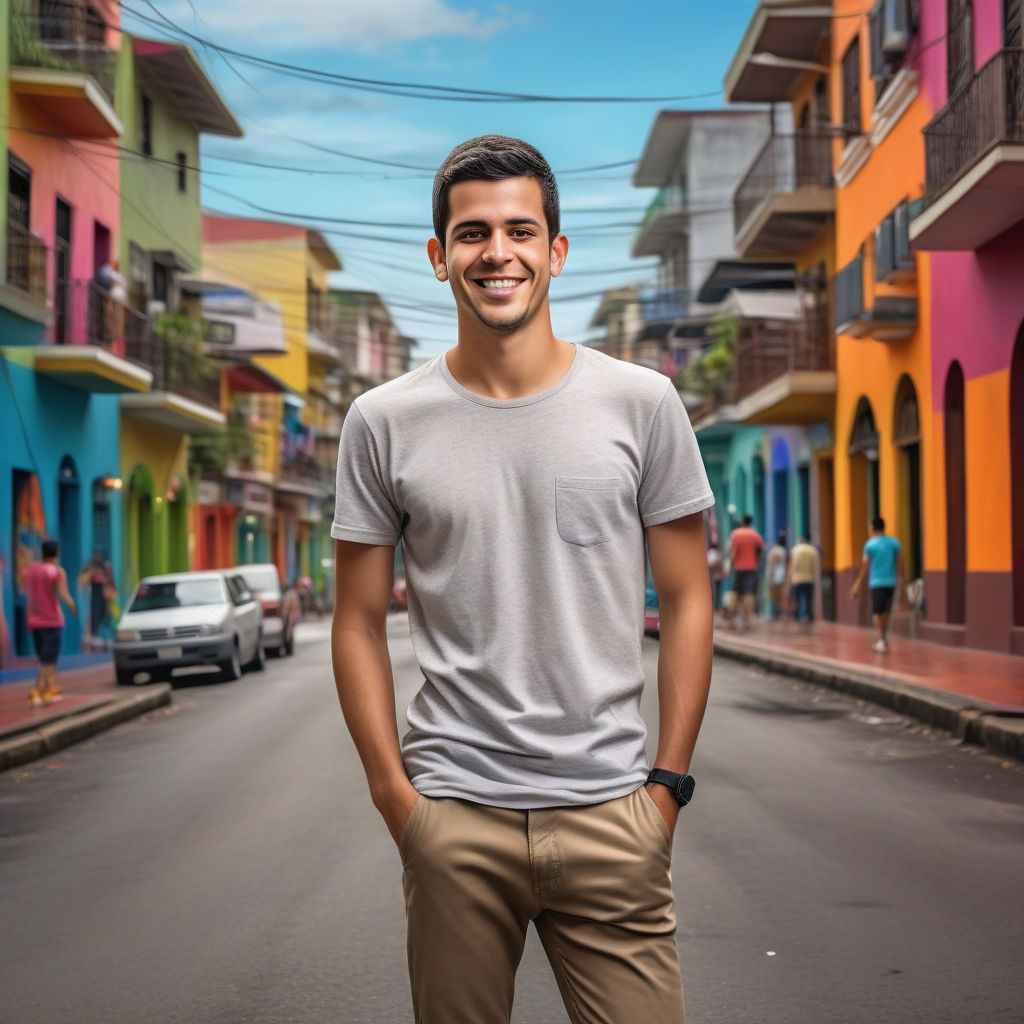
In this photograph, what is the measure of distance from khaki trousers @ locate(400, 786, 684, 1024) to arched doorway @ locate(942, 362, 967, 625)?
66.1 feet

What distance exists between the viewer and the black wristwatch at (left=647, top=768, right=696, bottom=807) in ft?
8.13

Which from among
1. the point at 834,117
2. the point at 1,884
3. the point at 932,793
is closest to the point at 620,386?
the point at 1,884

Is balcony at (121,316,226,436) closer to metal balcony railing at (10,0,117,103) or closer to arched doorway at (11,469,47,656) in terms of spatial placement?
arched doorway at (11,469,47,656)

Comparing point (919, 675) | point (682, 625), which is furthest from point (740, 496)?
point (682, 625)

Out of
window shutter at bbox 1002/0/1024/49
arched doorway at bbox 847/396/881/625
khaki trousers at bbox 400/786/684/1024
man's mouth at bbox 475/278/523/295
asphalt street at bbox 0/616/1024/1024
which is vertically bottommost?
asphalt street at bbox 0/616/1024/1024

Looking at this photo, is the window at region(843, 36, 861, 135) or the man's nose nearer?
the man's nose

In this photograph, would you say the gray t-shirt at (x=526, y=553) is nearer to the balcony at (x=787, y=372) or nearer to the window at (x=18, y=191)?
the window at (x=18, y=191)

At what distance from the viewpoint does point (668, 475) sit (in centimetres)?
255

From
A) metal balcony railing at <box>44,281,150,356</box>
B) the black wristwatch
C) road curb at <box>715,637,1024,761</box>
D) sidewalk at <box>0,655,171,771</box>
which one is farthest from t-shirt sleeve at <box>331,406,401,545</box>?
metal balcony railing at <box>44,281,150,356</box>

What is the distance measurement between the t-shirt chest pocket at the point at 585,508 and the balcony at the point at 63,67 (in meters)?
20.9

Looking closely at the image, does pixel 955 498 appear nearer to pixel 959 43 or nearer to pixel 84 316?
pixel 959 43

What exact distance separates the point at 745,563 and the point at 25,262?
12.8 m

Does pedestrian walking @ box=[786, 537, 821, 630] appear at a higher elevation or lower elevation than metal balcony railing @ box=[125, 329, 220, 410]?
lower

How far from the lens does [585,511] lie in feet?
8.11
